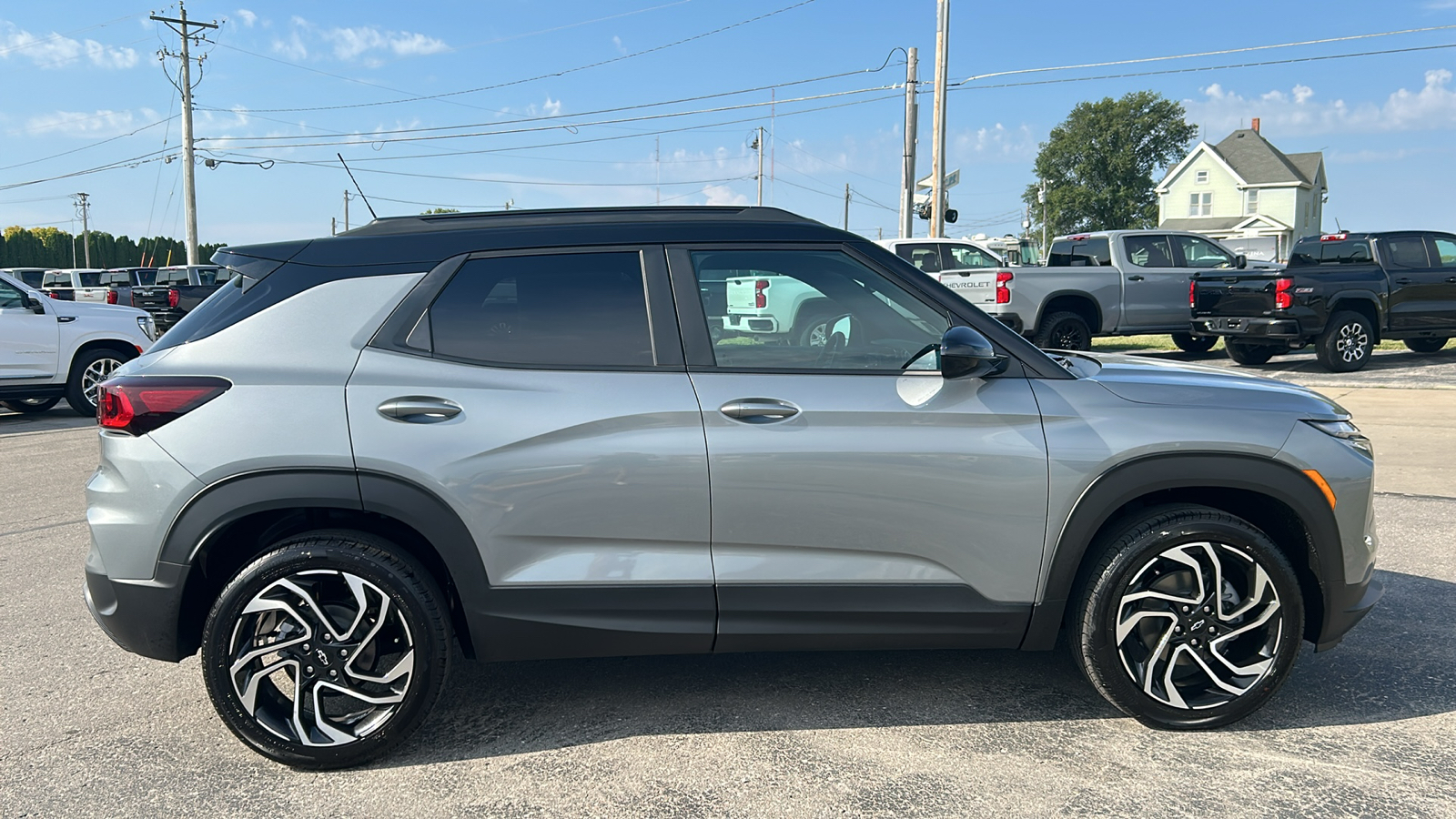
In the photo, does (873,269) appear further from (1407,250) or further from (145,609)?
(1407,250)

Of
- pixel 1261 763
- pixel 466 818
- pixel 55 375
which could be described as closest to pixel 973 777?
pixel 1261 763

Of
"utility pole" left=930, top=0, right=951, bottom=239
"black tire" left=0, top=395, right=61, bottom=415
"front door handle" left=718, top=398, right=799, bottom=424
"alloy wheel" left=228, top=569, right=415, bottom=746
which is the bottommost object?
"black tire" left=0, top=395, right=61, bottom=415

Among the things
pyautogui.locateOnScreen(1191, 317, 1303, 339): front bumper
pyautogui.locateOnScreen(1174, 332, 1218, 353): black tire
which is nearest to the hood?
pyautogui.locateOnScreen(1191, 317, 1303, 339): front bumper

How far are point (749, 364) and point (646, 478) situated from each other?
1.63 feet

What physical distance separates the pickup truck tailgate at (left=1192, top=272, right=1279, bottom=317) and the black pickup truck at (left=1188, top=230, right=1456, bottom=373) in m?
0.01

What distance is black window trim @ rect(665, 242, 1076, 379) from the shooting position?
10.6 feet

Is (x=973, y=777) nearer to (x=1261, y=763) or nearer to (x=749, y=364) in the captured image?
(x=1261, y=763)

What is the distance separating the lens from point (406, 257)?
3.28m

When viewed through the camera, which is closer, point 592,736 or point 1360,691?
point 592,736

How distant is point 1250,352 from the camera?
15898mm

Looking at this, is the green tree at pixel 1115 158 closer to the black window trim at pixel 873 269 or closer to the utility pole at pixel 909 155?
the utility pole at pixel 909 155

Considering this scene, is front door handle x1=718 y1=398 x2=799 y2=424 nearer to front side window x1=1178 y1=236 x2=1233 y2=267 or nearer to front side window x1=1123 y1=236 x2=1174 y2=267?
front side window x1=1123 y1=236 x2=1174 y2=267

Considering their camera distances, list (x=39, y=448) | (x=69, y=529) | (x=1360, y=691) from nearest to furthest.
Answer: (x=1360, y=691)
(x=69, y=529)
(x=39, y=448)

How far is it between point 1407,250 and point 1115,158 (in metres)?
61.6
